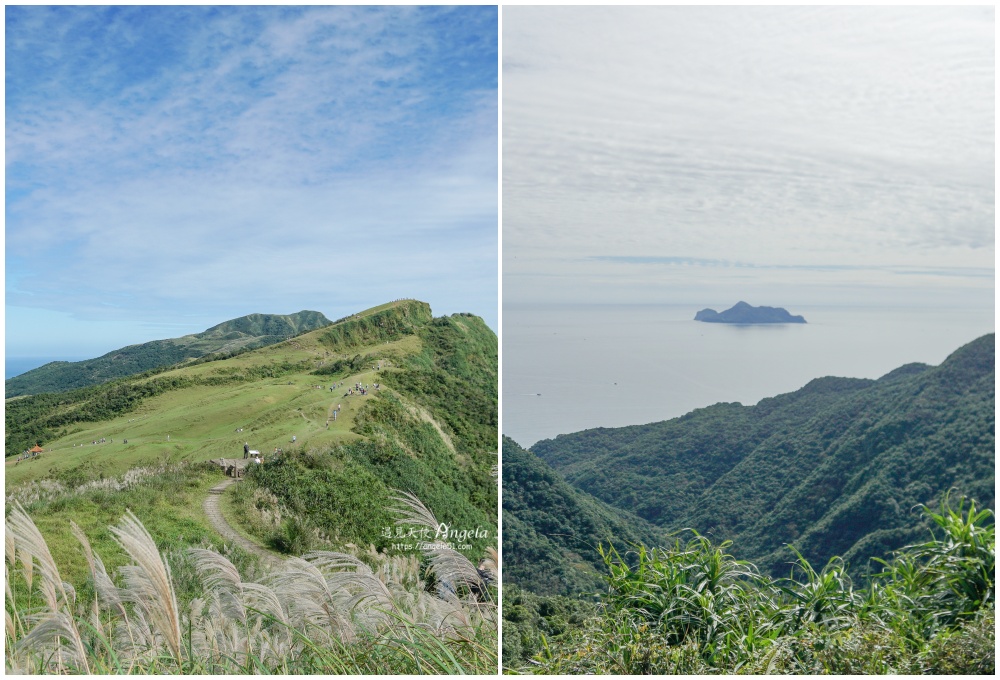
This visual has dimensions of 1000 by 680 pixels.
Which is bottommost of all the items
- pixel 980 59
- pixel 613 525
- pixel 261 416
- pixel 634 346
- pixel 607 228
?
pixel 613 525

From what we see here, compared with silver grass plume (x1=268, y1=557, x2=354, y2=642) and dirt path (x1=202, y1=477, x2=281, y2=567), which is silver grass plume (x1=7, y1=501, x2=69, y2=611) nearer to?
dirt path (x1=202, y1=477, x2=281, y2=567)

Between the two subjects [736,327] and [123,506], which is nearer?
[123,506]

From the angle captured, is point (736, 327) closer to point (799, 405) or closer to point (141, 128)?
point (799, 405)

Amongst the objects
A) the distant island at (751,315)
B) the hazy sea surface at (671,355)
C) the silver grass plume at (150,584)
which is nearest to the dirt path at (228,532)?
the silver grass plume at (150,584)

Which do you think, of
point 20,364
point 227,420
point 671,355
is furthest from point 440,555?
point 20,364

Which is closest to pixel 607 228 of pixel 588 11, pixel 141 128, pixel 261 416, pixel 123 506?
pixel 588 11

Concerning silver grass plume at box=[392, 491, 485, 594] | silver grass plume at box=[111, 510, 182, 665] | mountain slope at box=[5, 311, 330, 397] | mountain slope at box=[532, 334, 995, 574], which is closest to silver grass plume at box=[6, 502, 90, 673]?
silver grass plume at box=[111, 510, 182, 665]

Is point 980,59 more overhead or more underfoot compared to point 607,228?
more overhead
